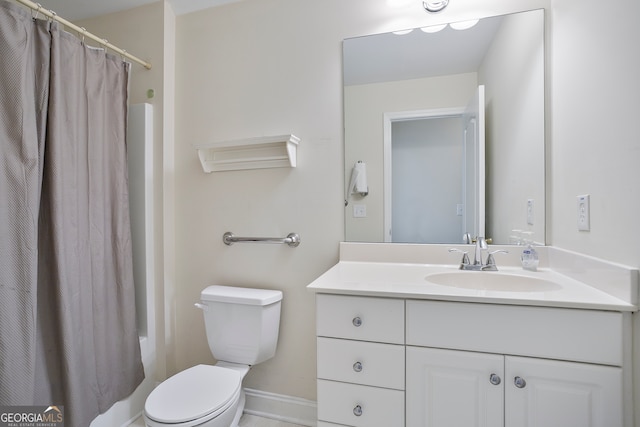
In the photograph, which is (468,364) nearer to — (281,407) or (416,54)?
(281,407)

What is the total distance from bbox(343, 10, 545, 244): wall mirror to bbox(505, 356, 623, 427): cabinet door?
63 centimetres

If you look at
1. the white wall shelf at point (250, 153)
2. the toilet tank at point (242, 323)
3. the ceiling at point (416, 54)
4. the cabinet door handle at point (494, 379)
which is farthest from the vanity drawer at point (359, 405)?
the ceiling at point (416, 54)

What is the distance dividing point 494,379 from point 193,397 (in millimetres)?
→ 1113

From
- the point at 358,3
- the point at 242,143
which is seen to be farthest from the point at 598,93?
the point at 242,143

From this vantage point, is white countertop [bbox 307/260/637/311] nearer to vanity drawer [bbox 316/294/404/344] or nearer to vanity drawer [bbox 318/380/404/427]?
vanity drawer [bbox 316/294/404/344]

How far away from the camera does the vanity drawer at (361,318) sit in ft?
3.42

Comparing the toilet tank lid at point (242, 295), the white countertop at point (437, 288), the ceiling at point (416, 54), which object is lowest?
the toilet tank lid at point (242, 295)

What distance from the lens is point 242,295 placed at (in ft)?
5.15

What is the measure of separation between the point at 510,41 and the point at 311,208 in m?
1.22

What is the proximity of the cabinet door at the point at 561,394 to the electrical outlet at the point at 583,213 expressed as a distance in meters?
0.45

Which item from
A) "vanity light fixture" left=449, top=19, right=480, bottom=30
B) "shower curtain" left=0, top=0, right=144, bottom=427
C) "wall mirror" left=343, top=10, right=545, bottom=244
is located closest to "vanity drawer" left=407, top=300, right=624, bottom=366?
"wall mirror" left=343, top=10, right=545, bottom=244

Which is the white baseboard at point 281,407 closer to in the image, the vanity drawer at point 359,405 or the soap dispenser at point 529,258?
the vanity drawer at point 359,405

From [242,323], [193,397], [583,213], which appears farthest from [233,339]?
[583,213]

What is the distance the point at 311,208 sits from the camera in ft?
5.41
